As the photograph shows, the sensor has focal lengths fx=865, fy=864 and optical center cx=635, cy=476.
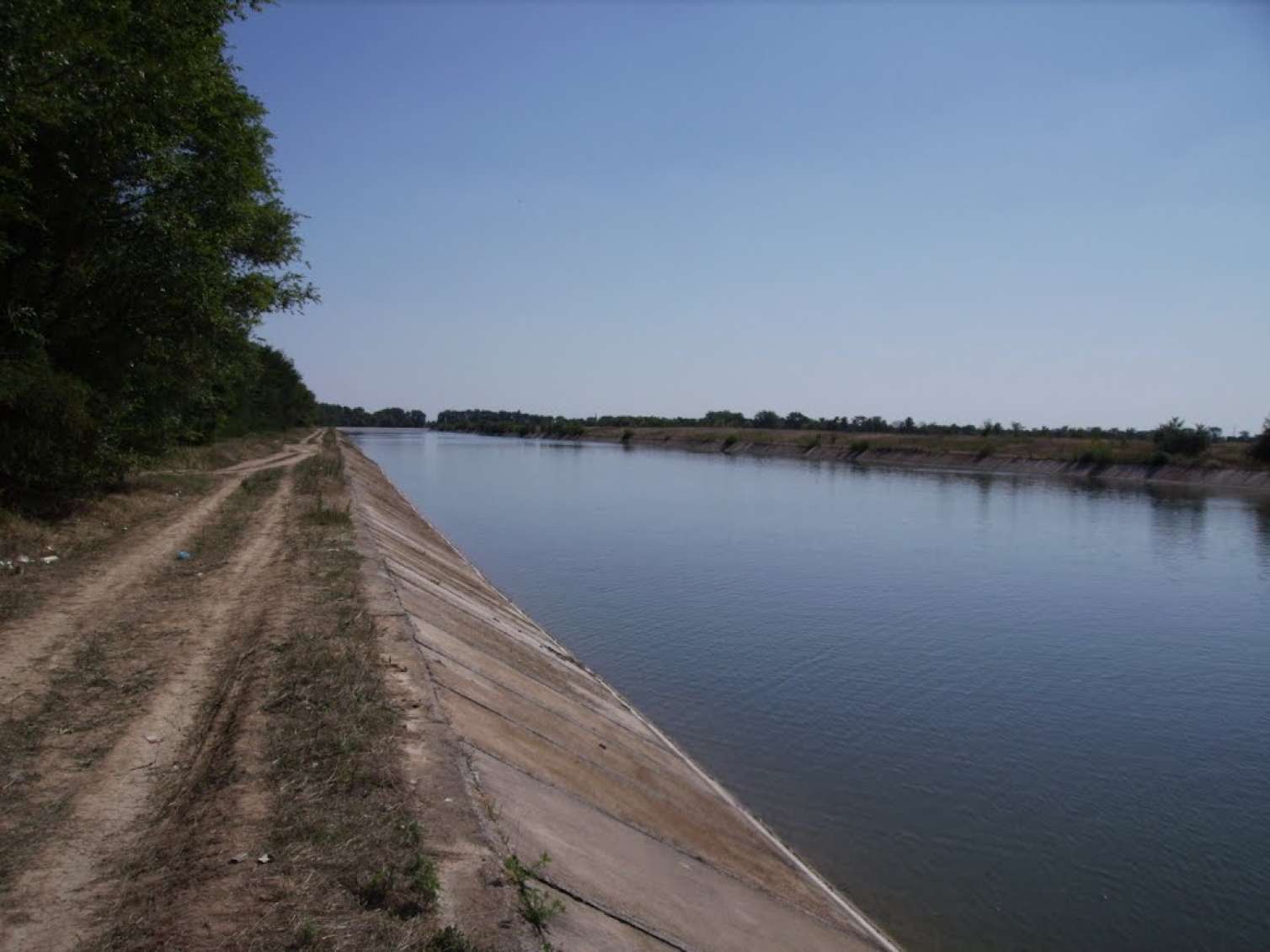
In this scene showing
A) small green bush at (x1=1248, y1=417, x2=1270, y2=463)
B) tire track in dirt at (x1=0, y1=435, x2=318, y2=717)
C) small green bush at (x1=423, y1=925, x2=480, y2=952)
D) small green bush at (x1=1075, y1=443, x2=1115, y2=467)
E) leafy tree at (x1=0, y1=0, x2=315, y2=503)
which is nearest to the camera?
small green bush at (x1=423, y1=925, x2=480, y2=952)

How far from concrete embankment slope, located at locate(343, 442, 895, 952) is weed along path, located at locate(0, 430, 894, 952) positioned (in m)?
0.03

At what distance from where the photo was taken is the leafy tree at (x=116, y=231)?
1265 cm

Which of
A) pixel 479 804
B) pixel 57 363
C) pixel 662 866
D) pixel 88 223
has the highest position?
pixel 88 223

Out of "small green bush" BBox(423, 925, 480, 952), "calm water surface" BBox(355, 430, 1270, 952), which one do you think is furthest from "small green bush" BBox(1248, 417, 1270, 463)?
"small green bush" BBox(423, 925, 480, 952)

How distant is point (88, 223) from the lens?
1457cm

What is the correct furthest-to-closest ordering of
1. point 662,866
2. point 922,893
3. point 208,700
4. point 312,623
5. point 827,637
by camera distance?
1. point 827,637
2. point 312,623
3. point 922,893
4. point 208,700
5. point 662,866

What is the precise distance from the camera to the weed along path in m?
4.07

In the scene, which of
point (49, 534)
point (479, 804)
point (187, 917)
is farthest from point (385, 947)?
point (49, 534)

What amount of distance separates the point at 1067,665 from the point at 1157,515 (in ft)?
101

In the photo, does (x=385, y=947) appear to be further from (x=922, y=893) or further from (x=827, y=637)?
(x=827, y=637)

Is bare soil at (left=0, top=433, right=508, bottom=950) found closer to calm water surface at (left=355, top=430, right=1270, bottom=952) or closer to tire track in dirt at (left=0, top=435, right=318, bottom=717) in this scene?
tire track in dirt at (left=0, top=435, right=318, bottom=717)

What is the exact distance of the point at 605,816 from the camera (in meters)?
6.83

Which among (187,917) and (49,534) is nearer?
(187,917)

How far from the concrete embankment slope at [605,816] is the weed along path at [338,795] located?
3cm
